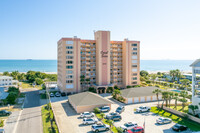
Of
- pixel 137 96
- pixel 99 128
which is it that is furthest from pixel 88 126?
pixel 137 96

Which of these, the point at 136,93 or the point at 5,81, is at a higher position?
the point at 5,81

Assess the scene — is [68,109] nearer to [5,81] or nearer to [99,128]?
[99,128]

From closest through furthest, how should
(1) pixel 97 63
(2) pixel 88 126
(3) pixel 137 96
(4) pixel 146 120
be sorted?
1. (2) pixel 88 126
2. (4) pixel 146 120
3. (3) pixel 137 96
4. (1) pixel 97 63

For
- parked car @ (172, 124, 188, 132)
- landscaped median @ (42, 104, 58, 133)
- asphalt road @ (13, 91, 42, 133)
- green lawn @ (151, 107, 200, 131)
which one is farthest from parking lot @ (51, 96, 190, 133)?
asphalt road @ (13, 91, 42, 133)

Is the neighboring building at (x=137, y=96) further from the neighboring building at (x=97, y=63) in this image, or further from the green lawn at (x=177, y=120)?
the neighboring building at (x=97, y=63)

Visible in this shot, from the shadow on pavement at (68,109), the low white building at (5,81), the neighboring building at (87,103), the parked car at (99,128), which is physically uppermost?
the low white building at (5,81)

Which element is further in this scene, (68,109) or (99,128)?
(68,109)

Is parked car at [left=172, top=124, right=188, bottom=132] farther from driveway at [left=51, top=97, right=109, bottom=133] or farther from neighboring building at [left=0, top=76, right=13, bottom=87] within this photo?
neighboring building at [left=0, top=76, right=13, bottom=87]

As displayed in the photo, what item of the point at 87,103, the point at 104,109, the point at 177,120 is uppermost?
the point at 87,103

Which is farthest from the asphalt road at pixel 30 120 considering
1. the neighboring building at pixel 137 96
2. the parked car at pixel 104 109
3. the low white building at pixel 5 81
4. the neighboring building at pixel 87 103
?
the low white building at pixel 5 81
